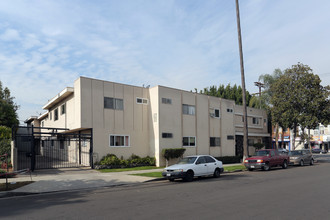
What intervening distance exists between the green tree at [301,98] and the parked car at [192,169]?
1749 cm

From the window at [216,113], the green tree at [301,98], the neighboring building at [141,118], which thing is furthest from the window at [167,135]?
the green tree at [301,98]

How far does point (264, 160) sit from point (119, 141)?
10.9 meters

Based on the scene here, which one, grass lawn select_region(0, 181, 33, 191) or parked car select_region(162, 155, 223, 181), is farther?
parked car select_region(162, 155, 223, 181)

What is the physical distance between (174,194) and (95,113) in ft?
40.3

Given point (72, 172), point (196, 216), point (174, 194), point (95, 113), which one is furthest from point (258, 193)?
point (95, 113)

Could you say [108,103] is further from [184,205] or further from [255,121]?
[255,121]

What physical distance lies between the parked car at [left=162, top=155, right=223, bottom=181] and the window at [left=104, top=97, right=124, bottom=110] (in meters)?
8.54

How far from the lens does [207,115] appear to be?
28625mm

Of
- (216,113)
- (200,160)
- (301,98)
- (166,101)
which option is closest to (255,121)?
(301,98)

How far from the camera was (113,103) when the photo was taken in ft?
74.4

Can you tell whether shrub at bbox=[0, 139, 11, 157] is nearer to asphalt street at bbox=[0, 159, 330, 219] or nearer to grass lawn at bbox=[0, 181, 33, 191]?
grass lawn at bbox=[0, 181, 33, 191]

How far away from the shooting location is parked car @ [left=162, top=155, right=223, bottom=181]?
15133 mm

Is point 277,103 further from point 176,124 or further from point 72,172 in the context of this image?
point 72,172

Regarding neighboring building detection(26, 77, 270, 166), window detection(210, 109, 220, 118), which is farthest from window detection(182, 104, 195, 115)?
window detection(210, 109, 220, 118)
